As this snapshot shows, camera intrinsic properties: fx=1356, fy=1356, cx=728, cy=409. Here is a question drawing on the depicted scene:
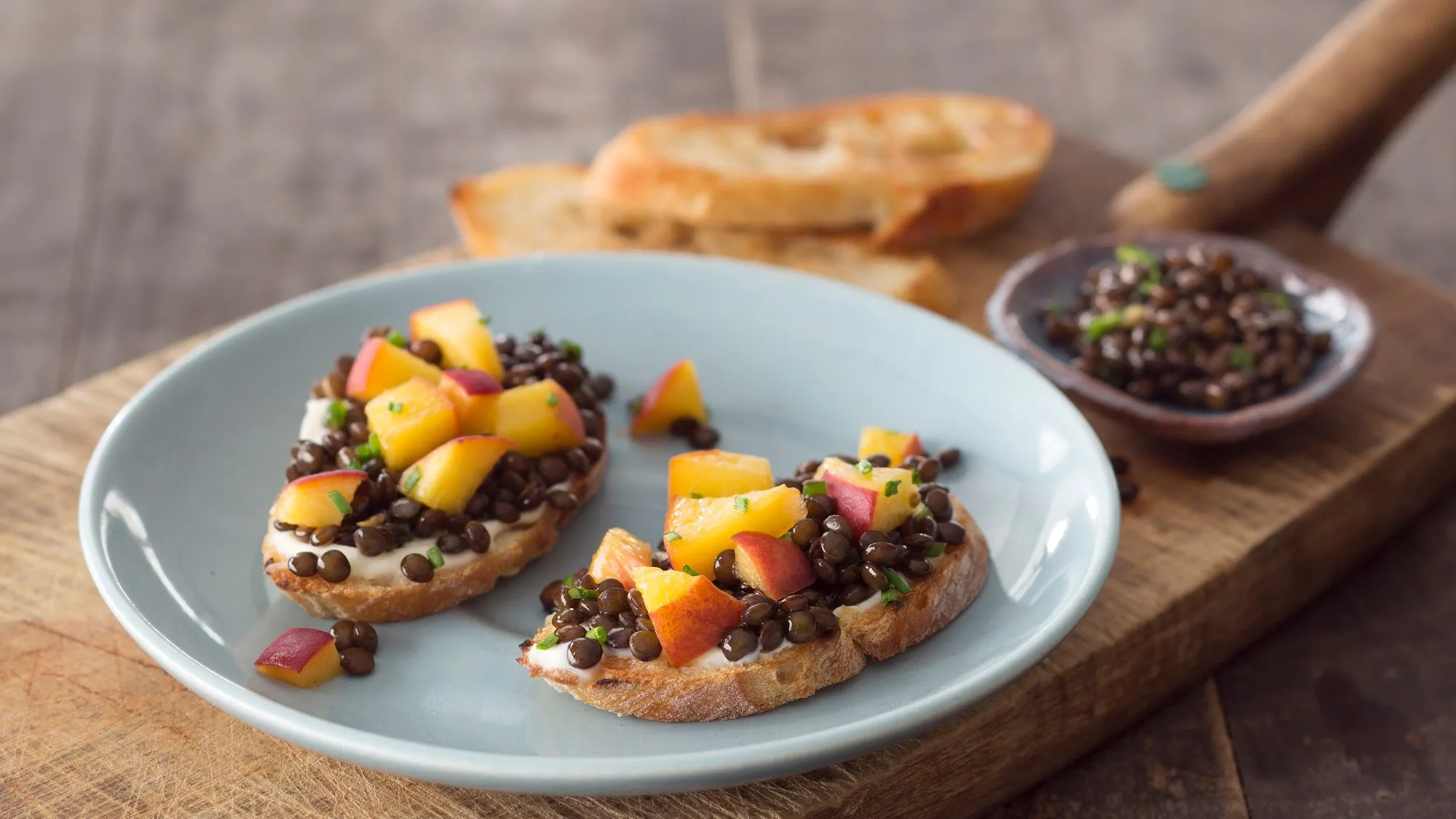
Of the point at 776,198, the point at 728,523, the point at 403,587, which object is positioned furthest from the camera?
the point at 776,198

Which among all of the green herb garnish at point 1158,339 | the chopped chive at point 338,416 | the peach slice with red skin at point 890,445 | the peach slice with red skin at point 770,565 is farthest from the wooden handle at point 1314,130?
the chopped chive at point 338,416

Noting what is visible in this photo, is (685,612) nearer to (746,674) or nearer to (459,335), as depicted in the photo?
(746,674)

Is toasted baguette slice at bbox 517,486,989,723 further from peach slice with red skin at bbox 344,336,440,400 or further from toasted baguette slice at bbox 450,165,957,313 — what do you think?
toasted baguette slice at bbox 450,165,957,313

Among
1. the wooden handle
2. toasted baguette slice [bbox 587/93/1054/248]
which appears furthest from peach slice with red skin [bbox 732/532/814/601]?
the wooden handle

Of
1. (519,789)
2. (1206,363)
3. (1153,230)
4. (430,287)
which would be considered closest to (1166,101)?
(1153,230)

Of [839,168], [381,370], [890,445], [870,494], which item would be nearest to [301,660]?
[381,370]
